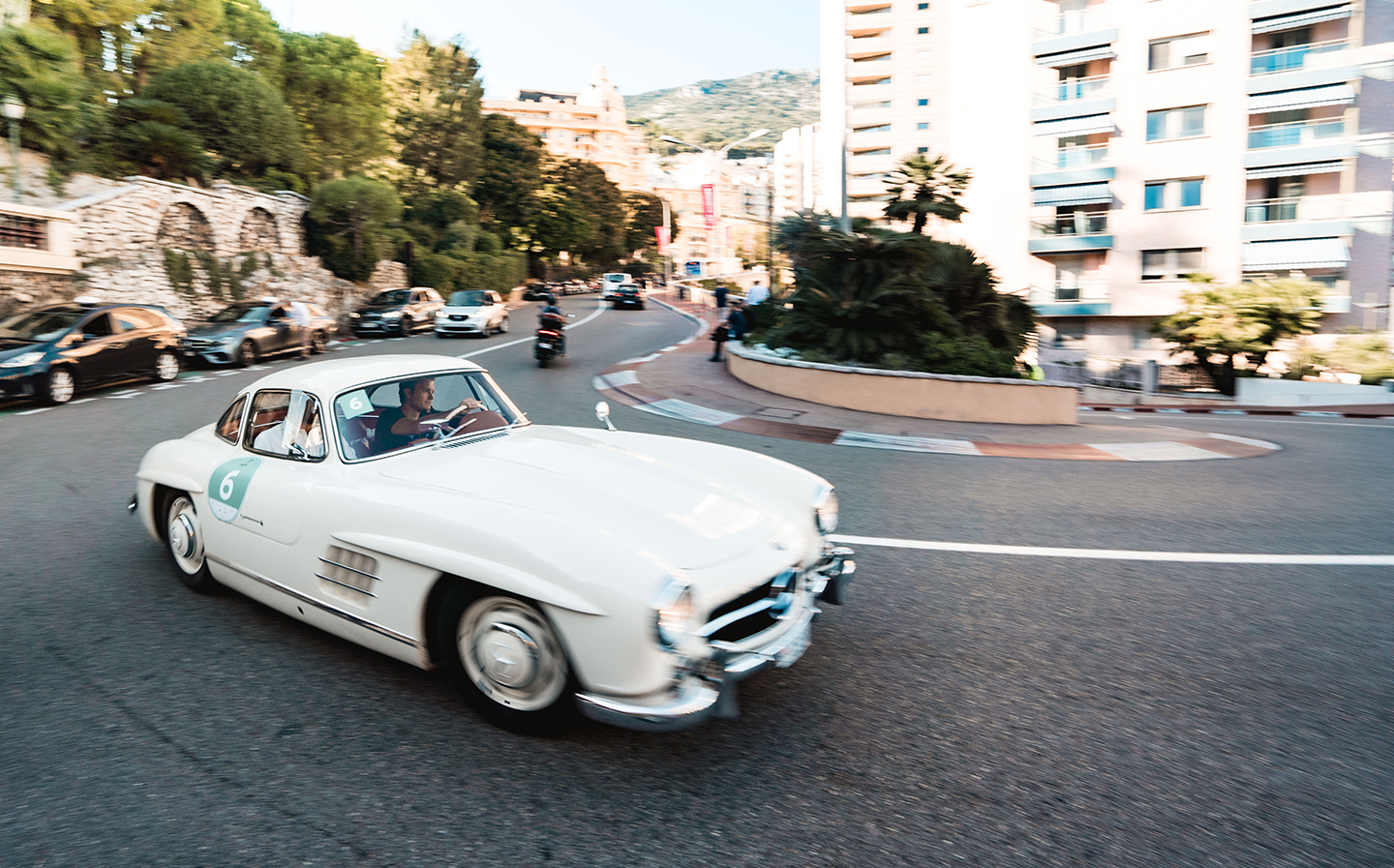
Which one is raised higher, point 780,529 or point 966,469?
point 780,529

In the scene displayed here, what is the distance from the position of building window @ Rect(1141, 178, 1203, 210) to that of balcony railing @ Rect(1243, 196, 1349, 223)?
1962 mm

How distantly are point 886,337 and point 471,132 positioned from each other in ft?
151

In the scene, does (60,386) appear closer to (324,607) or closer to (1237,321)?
(324,607)

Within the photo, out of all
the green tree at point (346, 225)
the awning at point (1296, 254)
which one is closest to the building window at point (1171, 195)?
the awning at point (1296, 254)

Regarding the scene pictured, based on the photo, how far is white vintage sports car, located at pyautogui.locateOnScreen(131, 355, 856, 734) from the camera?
2.97 meters

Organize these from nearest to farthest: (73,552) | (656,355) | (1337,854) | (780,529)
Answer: (1337,854)
(780,529)
(73,552)
(656,355)

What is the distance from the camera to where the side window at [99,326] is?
13.6 m

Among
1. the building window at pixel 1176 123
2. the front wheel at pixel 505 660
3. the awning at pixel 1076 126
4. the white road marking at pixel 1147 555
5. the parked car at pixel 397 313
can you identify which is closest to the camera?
the front wheel at pixel 505 660

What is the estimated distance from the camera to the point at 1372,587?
5.09 meters

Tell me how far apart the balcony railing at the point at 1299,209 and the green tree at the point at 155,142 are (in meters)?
38.9

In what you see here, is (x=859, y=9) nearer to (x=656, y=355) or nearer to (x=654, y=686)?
(x=656, y=355)

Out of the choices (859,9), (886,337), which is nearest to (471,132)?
(859,9)

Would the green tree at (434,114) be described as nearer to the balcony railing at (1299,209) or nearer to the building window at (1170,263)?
the building window at (1170,263)

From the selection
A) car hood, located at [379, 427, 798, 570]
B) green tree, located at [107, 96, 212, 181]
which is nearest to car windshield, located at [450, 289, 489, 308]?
green tree, located at [107, 96, 212, 181]
